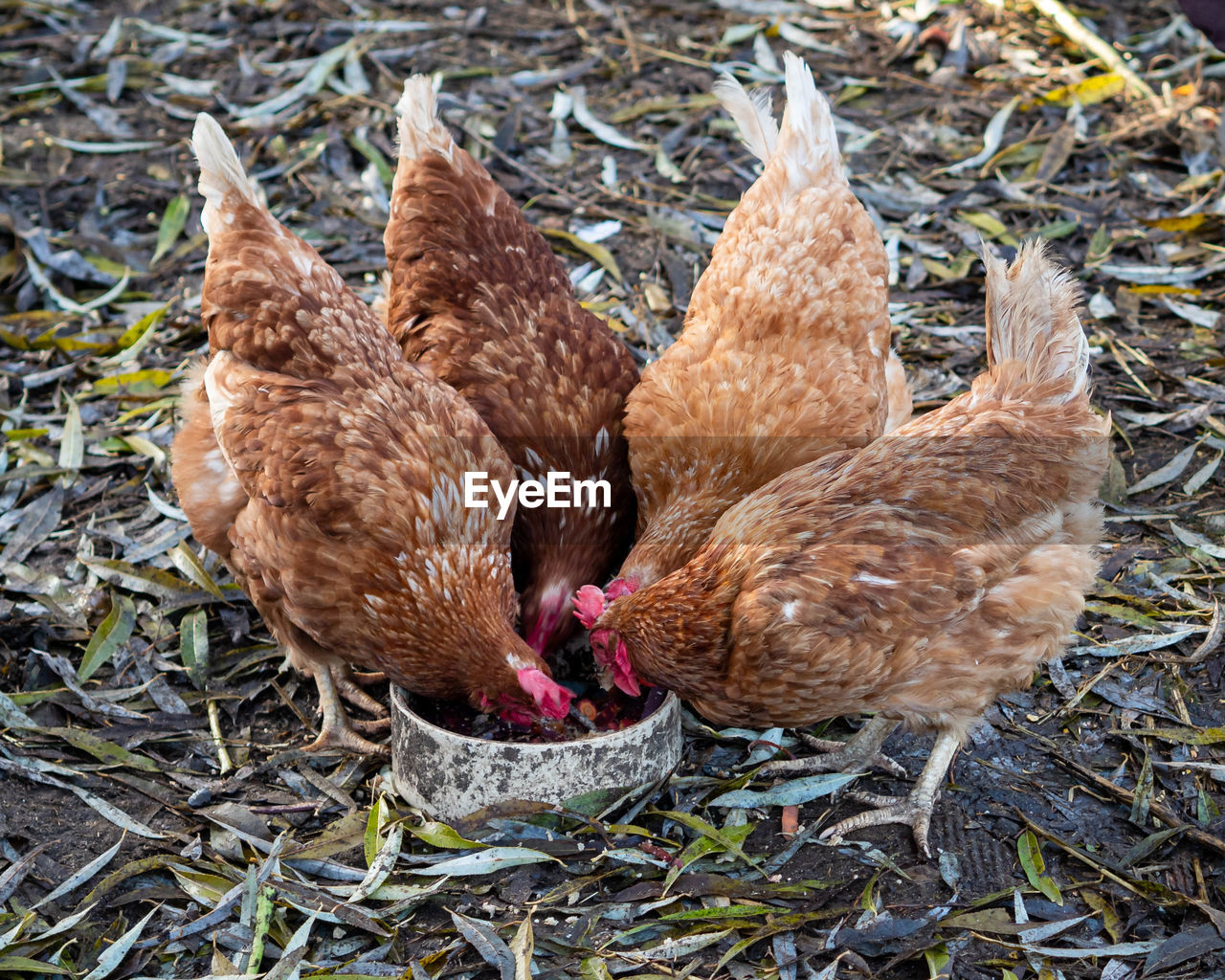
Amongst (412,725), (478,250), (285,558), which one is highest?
(478,250)

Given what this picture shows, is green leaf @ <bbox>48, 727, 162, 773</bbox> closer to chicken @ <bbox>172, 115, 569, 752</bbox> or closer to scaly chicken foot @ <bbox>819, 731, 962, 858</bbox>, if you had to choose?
chicken @ <bbox>172, 115, 569, 752</bbox>

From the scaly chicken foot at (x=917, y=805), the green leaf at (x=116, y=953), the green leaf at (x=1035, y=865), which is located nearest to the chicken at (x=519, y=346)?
the scaly chicken foot at (x=917, y=805)

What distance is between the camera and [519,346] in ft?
10.6

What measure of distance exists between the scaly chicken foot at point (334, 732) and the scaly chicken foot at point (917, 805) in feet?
3.95

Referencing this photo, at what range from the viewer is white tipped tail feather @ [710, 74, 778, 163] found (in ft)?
12.0

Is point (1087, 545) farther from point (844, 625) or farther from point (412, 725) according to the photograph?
point (412, 725)

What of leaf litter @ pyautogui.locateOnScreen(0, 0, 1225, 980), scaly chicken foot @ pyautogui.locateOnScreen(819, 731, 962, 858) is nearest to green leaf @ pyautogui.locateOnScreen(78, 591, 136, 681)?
leaf litter @ pyautogui.locateOnScreen(0, 0, 1225, 980)

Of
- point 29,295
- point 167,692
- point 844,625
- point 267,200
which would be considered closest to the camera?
point 844,625

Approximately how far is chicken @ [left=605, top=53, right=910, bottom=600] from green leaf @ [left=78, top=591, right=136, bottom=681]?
1.50 meters

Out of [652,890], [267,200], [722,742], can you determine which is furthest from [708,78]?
[652,890]

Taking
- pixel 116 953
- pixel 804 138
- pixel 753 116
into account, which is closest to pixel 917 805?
pixel 116 953

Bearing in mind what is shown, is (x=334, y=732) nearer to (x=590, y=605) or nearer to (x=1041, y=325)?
(x=590, y=605)

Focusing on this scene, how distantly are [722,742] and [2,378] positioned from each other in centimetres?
297

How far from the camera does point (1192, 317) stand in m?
4.22
